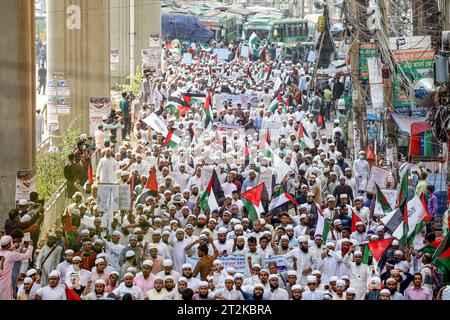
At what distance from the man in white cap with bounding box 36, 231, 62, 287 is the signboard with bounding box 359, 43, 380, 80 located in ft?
45.4

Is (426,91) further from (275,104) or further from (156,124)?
(275,104)

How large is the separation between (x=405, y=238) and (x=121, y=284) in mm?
4775

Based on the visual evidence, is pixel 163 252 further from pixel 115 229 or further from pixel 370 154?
pixel 370 154

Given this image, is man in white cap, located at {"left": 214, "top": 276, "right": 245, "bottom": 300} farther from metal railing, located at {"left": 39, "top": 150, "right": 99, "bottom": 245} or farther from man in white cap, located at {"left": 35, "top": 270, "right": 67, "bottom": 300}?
metal railing, located at {"left": 39, "top": 150, "right": 99, "bottom": 245}

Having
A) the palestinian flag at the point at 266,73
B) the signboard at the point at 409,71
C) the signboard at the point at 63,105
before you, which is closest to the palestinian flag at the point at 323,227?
the signboard at the point at 409,71

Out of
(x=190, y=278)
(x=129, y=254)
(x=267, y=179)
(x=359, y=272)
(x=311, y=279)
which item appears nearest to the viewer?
(x=311, y=279)

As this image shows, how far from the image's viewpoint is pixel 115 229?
1944 cm

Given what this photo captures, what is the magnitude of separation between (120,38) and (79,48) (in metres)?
23.8

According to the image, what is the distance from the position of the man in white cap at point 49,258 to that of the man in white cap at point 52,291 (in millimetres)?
1426

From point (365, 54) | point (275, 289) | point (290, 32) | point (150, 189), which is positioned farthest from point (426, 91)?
point (290, 32)

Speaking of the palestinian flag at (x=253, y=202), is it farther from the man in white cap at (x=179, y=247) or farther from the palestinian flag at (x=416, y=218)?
the palestinian flag at (x=416, y=218)

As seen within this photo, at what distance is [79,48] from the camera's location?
33531mm

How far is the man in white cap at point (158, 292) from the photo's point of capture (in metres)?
15.5
